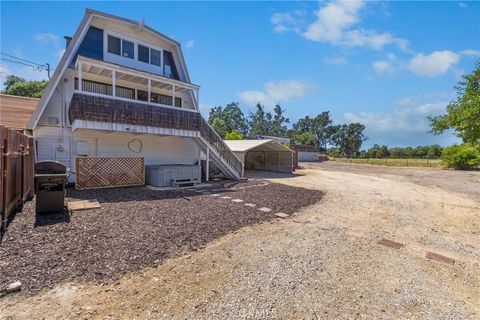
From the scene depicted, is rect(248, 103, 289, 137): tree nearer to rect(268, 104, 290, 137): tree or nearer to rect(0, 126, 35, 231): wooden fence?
rect(268, 104, 290, 137): tree

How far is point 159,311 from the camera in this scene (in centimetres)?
280

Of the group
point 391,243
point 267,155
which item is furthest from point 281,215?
point 267,155

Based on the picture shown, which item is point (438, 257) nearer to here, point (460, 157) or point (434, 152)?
point (460, 157)

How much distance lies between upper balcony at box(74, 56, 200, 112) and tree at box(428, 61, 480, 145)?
35.4 ft

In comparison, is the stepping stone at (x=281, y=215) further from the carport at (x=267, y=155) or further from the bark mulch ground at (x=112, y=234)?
the carport at (x=267, y=155)

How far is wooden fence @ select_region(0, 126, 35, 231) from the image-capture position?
5035 millimetres

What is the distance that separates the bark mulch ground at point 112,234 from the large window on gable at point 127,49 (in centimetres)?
769

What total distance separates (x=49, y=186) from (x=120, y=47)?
9.26 meters

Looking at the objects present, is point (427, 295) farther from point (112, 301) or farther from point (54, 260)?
point (54, 260)

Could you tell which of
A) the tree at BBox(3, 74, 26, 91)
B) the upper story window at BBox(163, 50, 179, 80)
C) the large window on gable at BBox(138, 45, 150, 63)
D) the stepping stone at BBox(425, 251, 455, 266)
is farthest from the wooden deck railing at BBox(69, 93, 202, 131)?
the tree at BBox(3, 74, 26, 91)

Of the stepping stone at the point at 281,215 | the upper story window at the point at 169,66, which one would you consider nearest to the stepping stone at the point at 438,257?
the stepping stone at the point at 281,215

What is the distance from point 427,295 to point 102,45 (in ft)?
47.8

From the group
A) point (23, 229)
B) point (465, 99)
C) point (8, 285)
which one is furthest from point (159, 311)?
point (465, 99)

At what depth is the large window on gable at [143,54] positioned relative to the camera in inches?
531
